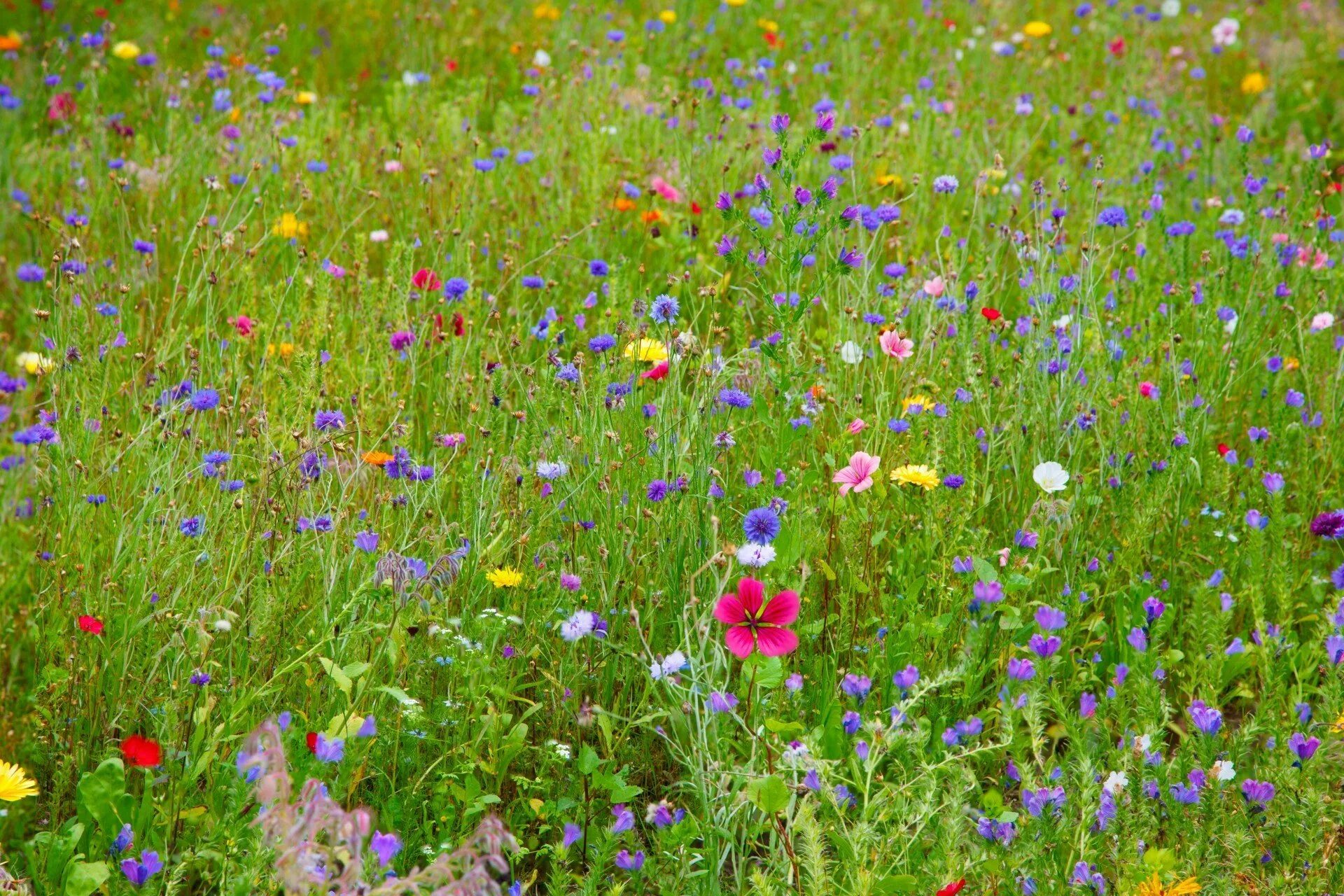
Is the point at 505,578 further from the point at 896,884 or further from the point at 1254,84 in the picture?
the point at 1254,84

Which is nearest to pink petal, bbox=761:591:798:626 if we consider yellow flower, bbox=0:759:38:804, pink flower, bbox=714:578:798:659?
pink flower, bbox=714:578:798:659

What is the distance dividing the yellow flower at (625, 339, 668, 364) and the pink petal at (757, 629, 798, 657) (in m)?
0.85

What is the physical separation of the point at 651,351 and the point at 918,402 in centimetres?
57

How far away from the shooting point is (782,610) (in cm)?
175

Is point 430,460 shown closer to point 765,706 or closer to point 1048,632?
point 765,706

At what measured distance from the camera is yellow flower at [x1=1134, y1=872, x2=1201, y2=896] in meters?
1.62

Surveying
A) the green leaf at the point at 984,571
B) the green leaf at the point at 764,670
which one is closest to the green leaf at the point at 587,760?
the green leaf at the point at 764,670

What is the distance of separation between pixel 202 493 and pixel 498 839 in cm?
124

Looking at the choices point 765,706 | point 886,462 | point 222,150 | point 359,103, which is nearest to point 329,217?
point 222,150

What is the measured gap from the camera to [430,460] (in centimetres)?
256

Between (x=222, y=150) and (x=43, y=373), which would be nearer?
(x=43, y=373)

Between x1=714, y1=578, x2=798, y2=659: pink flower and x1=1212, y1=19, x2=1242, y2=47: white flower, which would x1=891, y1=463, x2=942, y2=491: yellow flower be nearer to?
x1=714, y1=578, x2=798, y2=659: pink flower

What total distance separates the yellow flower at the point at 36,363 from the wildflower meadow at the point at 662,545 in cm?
2

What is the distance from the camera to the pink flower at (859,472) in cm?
212
